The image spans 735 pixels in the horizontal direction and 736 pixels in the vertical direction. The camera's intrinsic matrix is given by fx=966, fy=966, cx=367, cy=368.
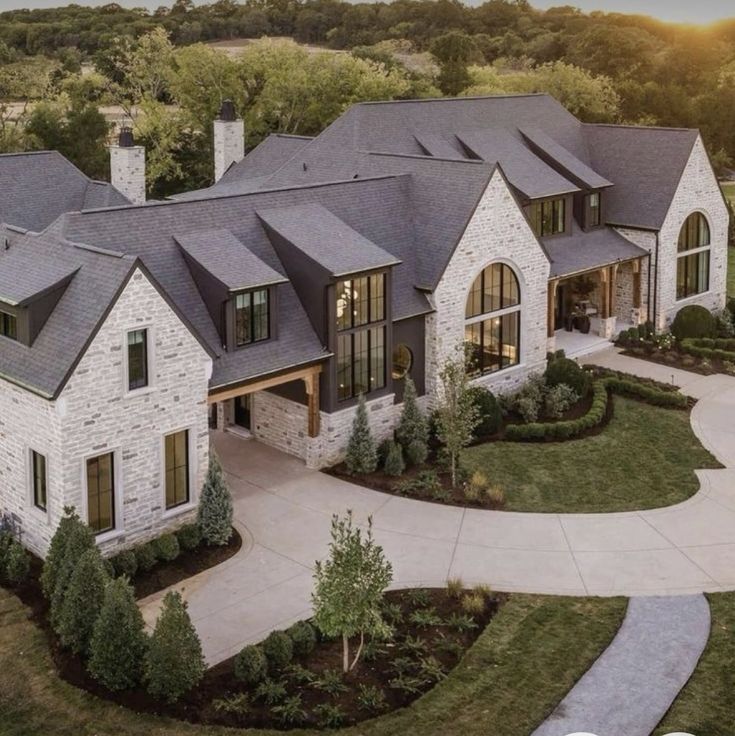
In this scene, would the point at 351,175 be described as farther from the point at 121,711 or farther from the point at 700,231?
the point at 121,711

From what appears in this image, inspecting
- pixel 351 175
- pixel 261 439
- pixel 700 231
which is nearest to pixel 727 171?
pixel 700 231

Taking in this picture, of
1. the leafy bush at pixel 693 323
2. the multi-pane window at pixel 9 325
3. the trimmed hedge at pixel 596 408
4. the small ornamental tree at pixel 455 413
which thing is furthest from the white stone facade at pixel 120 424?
the leafy bush at pixel 693 323

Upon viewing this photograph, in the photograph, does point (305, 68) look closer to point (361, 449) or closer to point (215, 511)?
point (361, 449)

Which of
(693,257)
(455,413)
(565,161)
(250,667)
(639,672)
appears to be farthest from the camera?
(693,257)

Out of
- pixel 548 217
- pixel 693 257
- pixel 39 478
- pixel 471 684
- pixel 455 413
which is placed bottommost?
pixel 471 684

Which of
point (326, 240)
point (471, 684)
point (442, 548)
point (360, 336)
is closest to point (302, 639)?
point (471, 684)

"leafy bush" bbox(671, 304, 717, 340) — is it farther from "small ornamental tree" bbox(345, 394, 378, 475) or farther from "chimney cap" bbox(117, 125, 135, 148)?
"chimney cap" bbox(117, 125, 135, 148)
